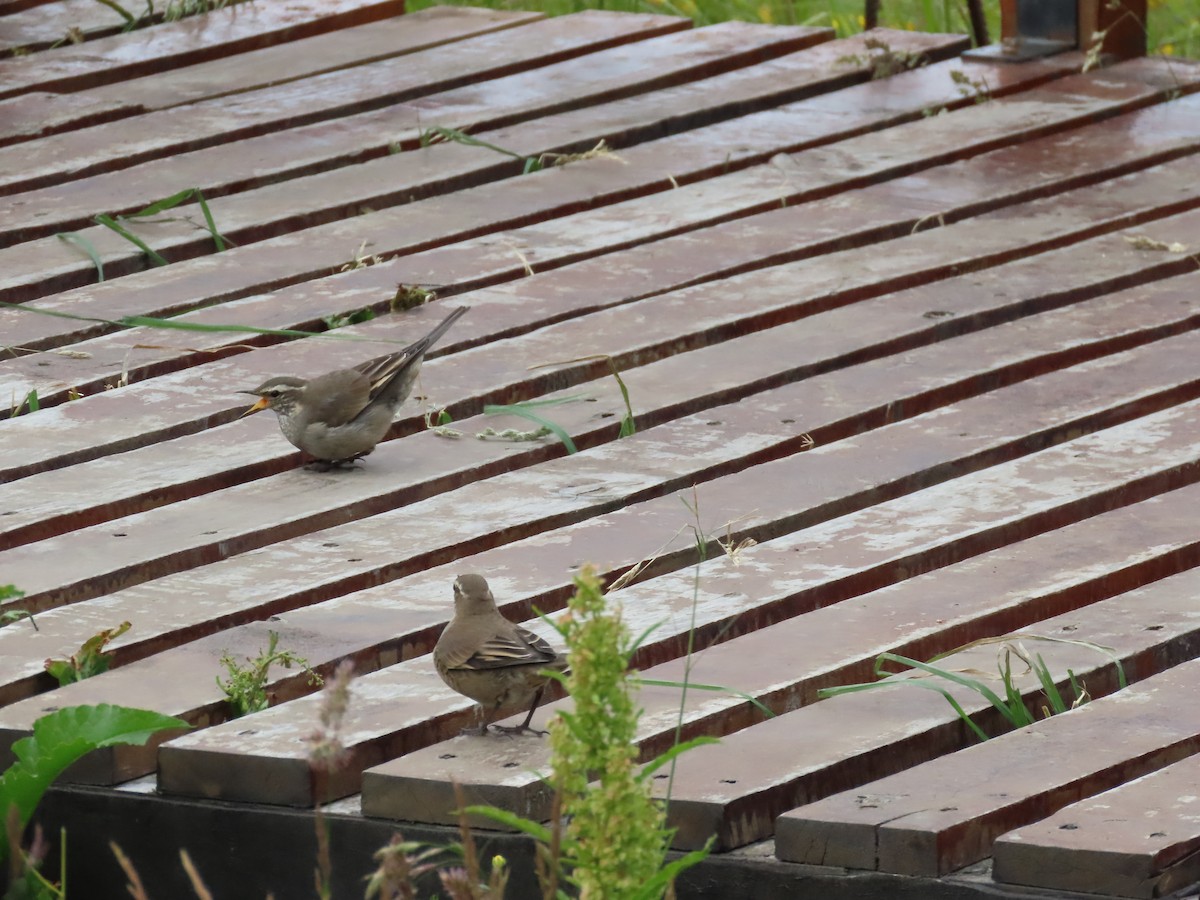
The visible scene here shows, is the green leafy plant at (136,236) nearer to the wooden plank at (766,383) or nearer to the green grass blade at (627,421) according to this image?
the wooden plank at (766,383)

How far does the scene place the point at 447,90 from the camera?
711cm

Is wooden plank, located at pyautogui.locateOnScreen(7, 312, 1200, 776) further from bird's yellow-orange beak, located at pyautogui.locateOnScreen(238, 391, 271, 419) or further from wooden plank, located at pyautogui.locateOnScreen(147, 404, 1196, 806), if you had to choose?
bird's yellow-orange beak, located at pyautogui.locateOnScreen(238, 391, 271, 419)

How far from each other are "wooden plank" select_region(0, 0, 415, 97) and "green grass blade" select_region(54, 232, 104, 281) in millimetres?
1486

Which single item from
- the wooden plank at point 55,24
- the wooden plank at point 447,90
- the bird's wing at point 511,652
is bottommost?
the bird's wing at point 511,652

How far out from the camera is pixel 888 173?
249 inches

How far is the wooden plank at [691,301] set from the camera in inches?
181

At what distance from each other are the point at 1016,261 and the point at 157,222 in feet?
6.75

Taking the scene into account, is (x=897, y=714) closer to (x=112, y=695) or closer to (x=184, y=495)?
(x=112, y=695)

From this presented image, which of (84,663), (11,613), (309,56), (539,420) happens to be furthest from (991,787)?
(309,56)

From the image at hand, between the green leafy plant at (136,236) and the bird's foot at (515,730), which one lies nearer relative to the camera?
the bird's foot at (515,730)

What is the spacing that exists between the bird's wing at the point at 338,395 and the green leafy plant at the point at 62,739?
3.32ft

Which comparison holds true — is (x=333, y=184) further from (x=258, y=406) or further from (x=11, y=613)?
(x=11, y=613)

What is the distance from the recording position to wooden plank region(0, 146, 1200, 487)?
460 centimetres

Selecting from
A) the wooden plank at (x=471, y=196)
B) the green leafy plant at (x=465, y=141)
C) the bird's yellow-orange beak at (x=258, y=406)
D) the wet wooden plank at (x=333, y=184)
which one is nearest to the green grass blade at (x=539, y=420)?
the bird's yellow-orange beak at (x=258, y=406)
